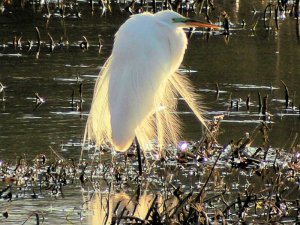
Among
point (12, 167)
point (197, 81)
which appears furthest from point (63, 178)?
point (197, 81)

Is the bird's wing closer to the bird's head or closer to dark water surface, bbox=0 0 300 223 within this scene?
the bird's head

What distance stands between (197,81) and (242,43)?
2.33 metres

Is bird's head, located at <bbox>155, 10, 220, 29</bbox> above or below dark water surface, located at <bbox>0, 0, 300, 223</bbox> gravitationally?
above

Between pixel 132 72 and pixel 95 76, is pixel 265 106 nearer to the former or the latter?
pixel 95 76

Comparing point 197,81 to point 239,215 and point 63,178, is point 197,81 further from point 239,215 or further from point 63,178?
point 239,215

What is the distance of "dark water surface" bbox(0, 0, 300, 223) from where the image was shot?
8.41 metres

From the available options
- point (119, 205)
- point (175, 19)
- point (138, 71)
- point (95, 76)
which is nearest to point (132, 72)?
point (138, 71)

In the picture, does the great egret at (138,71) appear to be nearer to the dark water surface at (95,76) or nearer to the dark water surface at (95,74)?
the dark water surface at (95,76)

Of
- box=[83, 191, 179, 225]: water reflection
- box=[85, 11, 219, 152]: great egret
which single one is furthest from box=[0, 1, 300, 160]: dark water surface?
box=[83, 191, 179, 225]: water reflection

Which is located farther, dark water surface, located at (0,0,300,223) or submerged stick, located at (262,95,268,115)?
submerged stick, located at (262,95,268,115)

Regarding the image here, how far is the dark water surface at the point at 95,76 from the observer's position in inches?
331

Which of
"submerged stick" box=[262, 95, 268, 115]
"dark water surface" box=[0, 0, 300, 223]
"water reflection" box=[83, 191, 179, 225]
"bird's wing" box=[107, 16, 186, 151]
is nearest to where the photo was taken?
"water reflection" box=[83, 191, 179, 225]

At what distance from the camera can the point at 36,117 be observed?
28.9ft

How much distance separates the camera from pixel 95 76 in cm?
1045
